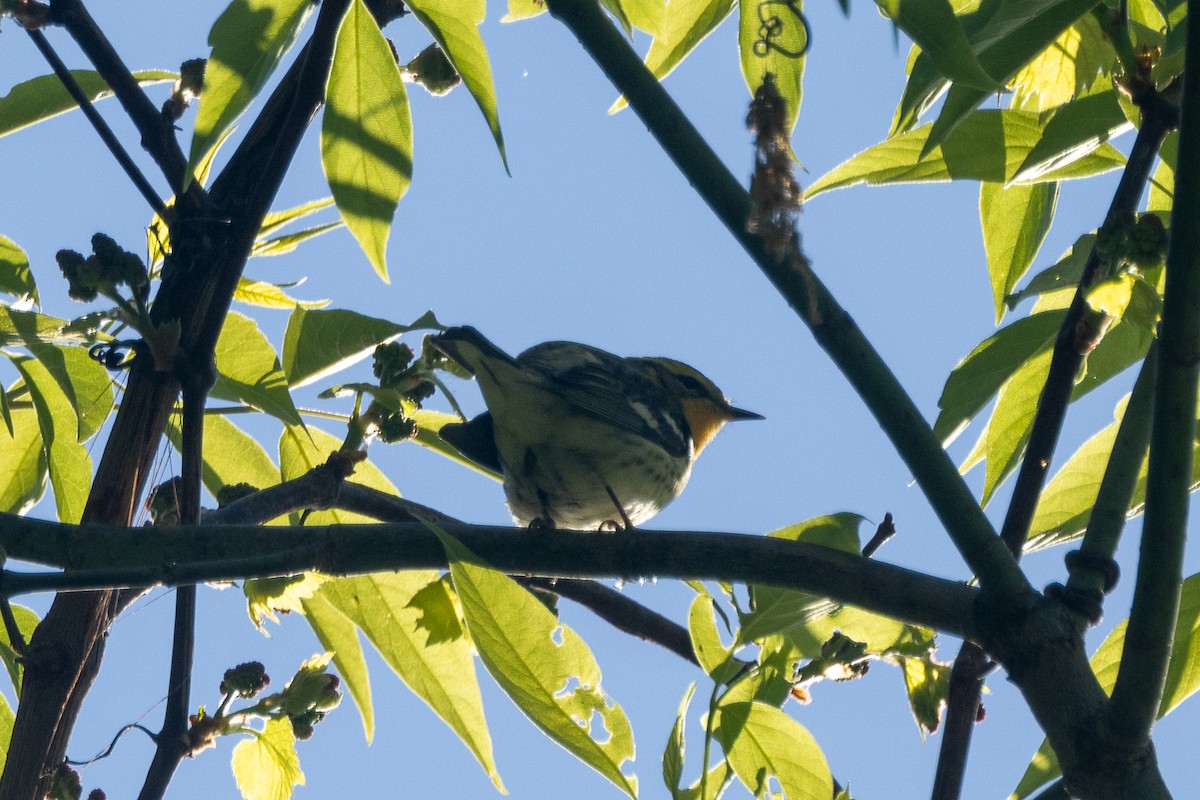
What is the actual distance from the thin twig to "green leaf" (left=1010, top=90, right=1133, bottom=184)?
1.13 m

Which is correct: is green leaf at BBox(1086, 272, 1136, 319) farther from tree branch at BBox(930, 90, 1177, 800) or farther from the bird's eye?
the bird's eye

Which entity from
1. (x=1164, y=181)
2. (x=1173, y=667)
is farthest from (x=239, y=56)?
(x=1173, y=667)

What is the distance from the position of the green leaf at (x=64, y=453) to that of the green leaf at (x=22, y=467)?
16 cm

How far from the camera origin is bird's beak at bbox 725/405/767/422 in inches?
176

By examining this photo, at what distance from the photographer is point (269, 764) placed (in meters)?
1.94

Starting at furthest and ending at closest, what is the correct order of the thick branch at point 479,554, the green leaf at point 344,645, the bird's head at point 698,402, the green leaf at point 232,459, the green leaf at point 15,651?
the bird's head at point 698,402, the green leaf at point 232,459, the green leaf at point 344,645, the green leaf at point 15,651, the thick branch at point 479,554

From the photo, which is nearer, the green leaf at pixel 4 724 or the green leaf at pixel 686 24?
the green leaf at pixel 686 24

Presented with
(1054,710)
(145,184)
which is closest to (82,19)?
(145,184)

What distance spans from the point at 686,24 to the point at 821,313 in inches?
30.2

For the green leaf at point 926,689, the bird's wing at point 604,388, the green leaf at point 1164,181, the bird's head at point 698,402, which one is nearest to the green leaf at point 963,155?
the green leaf at point 1164,181

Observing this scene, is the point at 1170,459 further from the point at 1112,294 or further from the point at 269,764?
the point at 269,764

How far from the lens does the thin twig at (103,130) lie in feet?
5.20

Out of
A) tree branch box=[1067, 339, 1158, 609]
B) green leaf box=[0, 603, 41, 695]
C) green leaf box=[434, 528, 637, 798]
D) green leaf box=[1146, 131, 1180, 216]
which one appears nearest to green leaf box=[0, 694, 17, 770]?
green leaf box=[0, 603, 41, 695]

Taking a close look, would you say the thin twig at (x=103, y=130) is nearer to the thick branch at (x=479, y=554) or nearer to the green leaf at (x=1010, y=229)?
the thick branch at (x=479, y=554)
